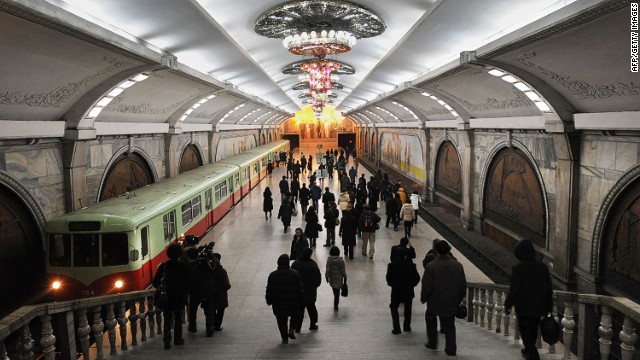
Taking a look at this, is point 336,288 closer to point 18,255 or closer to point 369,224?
point 369,224

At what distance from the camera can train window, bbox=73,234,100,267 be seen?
7297 mm

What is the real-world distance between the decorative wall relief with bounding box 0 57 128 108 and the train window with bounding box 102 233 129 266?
2.55 m

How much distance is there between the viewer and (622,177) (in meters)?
7.07

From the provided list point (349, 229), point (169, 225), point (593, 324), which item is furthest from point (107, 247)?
point (593, 324)

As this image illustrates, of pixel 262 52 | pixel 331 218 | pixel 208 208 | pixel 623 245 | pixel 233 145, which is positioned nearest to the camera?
pixel 623 245

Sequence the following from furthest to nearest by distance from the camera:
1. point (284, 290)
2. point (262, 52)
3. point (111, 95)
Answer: point (262, 52), point (111, 95), point (284, 290)

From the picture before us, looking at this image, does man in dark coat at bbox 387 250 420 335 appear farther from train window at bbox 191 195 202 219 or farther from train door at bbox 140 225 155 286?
train window at bbox 191 195 202 219

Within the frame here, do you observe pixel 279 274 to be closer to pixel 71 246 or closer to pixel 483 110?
pixel 71 246

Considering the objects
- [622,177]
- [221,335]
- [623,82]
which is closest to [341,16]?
[623,82]

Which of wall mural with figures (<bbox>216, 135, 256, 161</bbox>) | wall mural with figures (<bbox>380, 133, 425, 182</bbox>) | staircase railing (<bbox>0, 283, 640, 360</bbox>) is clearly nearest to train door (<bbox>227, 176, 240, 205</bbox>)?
wall mural with figures (<bbox>216, 135, 256, 161</bbox>)

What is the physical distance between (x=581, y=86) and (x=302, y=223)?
28.3 feet

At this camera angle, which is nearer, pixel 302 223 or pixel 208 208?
pixel 208 208

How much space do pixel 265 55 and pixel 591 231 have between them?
32.3 feet

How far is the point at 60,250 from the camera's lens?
7301mm
